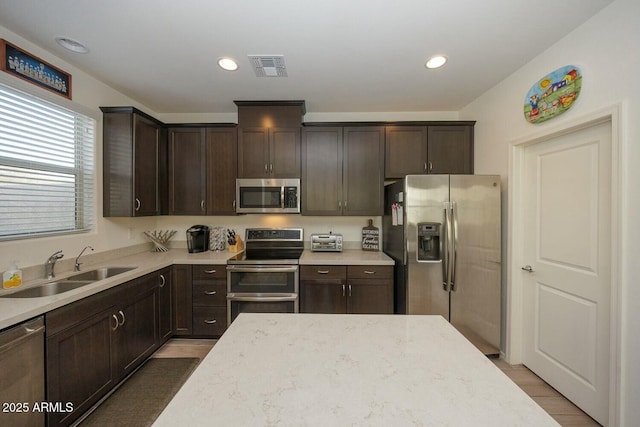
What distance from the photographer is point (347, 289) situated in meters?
2.68

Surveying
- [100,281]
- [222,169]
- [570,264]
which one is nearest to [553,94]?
[570,264]

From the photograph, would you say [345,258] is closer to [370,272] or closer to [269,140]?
[370,272]

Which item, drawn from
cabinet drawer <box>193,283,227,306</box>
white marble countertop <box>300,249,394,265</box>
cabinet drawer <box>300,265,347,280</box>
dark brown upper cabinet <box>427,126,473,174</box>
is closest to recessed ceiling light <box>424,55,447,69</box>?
dark brown upper cabinet <box>427,126,473,174</box>

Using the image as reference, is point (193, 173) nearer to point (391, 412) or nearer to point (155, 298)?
point (155, 298)

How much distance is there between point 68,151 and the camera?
2197 millimetres

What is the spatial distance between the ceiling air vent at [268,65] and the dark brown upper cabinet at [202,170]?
935 millimetres

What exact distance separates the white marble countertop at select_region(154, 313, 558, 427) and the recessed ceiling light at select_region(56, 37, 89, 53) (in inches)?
94.4

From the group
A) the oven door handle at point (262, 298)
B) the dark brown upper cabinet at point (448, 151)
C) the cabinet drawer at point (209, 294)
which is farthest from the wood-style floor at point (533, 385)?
the dark brown upper cabinet at point (448, 151)

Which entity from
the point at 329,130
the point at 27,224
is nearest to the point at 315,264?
the point at 329,130

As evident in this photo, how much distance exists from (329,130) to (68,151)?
2429 mm

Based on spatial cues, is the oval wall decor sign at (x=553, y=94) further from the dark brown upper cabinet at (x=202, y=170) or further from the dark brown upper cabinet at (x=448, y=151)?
the dark brown upper cabinet at (x=202, y=170)

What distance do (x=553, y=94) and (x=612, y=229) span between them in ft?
3.47

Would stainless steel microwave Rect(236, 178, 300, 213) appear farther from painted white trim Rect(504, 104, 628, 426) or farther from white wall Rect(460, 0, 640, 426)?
white wall Rect(460, 0, 640, 426)

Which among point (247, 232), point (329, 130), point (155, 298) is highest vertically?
point (329, 130)
